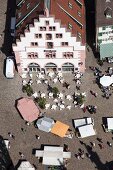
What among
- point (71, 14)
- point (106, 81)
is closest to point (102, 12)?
point (71, 14)

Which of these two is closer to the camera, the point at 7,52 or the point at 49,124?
the point at 49,124

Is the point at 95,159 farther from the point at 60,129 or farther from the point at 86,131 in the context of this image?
the point at 60,129

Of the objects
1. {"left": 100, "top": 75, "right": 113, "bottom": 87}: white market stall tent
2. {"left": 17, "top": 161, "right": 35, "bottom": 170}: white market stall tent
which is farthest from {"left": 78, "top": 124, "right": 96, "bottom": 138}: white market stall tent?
{"left": 17, "top": 161, "right": 35, "bottom": 170}: white market stall tent

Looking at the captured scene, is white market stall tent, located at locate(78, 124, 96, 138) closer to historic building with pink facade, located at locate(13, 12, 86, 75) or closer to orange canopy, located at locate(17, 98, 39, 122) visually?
orange canopy, located at locate(17, 98, 39, 122)

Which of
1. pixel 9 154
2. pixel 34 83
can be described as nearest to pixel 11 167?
pixel 9 154

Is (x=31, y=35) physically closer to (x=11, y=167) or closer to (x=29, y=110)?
(x=29, y=110)

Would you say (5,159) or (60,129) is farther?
(60,129)
